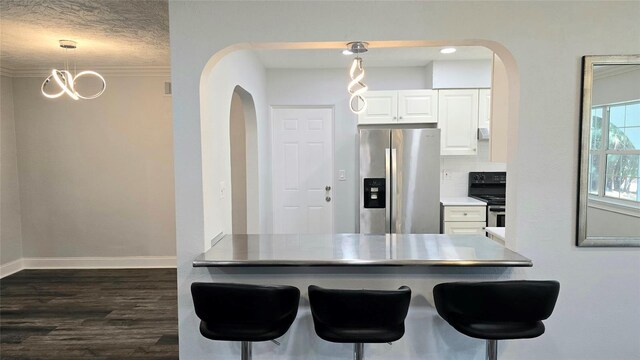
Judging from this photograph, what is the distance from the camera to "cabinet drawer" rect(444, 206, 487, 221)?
3934mm

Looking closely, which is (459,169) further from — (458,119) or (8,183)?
(8,183)

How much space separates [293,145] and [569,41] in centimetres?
305

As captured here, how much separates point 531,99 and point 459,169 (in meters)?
2.58

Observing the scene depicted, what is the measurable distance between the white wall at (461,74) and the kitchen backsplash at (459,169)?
0.87 metres

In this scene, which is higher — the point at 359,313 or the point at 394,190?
the point at 394,190

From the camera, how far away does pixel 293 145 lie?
4496 millimetres

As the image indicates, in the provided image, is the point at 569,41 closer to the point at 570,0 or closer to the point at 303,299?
the point at 570,0

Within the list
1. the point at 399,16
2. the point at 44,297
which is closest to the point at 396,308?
the point at 399,16

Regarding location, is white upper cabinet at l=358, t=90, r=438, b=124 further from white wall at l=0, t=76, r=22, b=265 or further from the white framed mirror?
white wall at l=0, t=76, r=22, b=265

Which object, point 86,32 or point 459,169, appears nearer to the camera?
point 86,32

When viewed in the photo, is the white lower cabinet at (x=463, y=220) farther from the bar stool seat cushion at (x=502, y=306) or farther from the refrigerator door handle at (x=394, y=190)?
the bar stool seat cushion at (x=502, y=306)

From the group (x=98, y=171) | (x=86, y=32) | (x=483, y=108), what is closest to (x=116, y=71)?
(x=98, y=171)

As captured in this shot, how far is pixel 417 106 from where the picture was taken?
13.5 ft

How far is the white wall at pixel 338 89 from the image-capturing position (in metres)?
4.37
